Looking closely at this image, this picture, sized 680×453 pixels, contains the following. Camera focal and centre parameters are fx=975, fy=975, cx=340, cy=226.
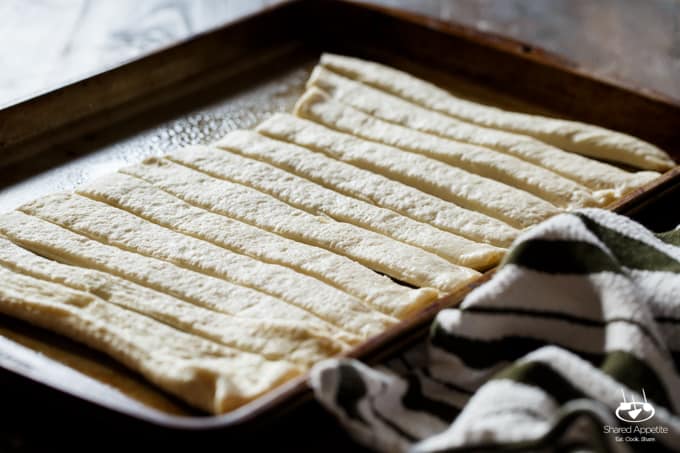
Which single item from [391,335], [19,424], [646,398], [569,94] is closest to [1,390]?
[19,424]

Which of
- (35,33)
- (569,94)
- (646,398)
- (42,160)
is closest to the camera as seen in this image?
(646,398)

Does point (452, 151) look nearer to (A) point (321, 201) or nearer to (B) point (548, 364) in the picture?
(A) point (321, 201)

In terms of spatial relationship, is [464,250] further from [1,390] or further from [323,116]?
[1,390]

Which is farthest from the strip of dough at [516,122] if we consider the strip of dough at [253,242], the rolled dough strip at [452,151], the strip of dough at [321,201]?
the strip of dough at [253,242]

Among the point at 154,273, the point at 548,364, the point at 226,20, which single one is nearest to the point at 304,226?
the point at 154,273

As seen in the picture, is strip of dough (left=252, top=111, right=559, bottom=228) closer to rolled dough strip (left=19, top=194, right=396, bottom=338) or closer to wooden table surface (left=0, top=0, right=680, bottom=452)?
rolled dough strip (left=19, top=194, right=396, bottom=338)

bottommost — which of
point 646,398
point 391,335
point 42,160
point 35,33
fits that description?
point 646,398

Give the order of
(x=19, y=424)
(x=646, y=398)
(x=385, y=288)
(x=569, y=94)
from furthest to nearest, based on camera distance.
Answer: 1. (x=569, y=94)
2. (x=385, y=288)
3. (x=19, y=424)
4. (x=646, y=398)
